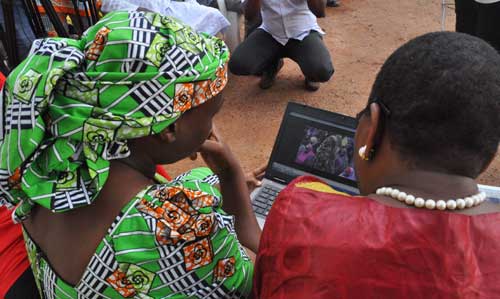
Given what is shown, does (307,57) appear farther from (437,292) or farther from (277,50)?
(437,292)

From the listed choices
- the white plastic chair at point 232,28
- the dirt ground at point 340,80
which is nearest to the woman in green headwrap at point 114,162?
the dirt ground at point 340,80

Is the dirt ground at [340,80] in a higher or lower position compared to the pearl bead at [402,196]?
lower

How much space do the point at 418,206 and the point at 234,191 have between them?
2.38ft

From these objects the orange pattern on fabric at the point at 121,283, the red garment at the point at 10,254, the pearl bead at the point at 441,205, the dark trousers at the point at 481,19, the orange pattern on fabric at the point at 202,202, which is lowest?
the dark trousers at the point at 481,19

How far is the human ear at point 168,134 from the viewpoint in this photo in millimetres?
1044

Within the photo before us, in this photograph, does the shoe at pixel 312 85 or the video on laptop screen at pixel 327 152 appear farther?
the shoe at pixel 312 85

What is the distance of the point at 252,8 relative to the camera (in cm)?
350

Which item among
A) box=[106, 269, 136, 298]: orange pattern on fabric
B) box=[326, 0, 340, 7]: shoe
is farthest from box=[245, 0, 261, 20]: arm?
box=[106, 269, 136, 298]: orange pattern on fabric

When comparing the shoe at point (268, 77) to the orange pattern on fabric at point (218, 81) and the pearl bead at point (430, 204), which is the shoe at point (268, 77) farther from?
the pearl bead at point (430, 204)

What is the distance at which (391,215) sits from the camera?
809 mm

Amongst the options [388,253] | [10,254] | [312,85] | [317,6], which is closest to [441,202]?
[388,253]

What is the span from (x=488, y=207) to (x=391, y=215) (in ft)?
0.60

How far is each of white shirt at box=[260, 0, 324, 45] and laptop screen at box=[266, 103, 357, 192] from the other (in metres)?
1.96

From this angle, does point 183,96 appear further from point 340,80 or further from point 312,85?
point 340,80
